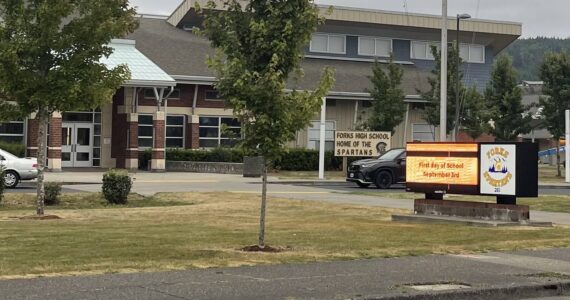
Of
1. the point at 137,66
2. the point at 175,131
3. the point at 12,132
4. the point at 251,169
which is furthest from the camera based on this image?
the point at 175,131

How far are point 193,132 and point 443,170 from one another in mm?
29005

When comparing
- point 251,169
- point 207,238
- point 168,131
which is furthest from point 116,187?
point 168,131

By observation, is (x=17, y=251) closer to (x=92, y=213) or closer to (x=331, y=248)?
(x=331, y=248)

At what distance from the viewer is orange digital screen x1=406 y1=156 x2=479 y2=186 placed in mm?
17719

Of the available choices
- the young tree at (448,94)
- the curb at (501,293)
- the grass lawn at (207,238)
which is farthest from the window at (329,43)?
the curb at (501,293)

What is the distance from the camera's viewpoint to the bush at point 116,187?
70.9ft

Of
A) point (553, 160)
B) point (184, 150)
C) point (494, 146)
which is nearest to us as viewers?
point (494, 146)

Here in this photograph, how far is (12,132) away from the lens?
41781 mm

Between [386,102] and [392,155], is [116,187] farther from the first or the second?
[386,102]

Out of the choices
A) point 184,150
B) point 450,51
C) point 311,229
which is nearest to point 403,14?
point 450,51

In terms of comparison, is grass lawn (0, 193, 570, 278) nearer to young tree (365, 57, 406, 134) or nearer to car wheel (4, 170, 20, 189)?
car wheel (4, 170, 20, 189)

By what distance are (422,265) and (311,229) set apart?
4.81m

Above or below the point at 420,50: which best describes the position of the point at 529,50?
above

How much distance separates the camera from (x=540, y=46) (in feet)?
429
